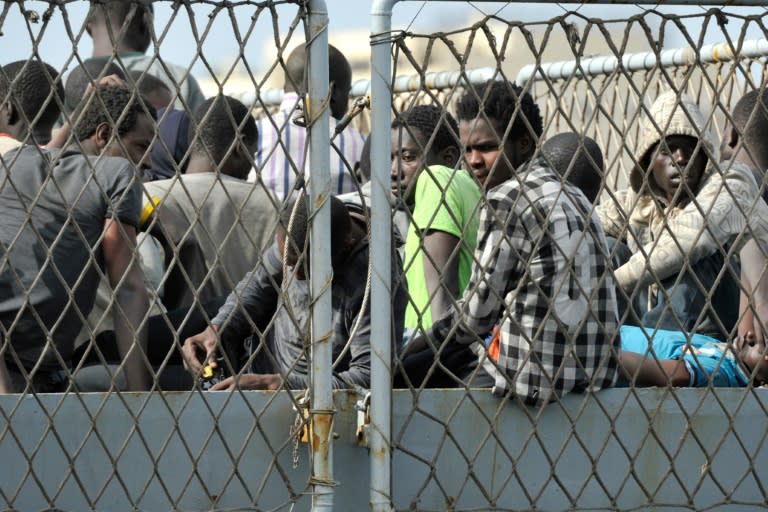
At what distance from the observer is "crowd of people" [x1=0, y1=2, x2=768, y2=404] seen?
352 centimetres

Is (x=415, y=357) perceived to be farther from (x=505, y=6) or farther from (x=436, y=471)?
(x=505, y=6)

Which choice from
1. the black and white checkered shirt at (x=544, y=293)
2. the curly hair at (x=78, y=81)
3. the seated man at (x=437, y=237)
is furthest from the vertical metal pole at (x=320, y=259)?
the curly hair at (x=78, y=81)

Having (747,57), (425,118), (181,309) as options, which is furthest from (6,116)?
(747,57)

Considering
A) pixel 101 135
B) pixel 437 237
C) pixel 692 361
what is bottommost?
pixel 692 361

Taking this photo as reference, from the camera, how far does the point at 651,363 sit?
4.23 m

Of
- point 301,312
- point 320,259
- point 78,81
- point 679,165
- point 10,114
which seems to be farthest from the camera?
point 78,81

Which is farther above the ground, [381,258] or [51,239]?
[381,258]

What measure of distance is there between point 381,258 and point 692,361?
1334 mm

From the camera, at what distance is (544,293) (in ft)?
12.6

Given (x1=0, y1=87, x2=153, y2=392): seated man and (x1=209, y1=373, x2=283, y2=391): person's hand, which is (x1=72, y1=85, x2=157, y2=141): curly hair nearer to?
(x1=0, y1=87, x2=153, y2=392): seated man

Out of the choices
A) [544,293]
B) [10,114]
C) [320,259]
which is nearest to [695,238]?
[544,293]

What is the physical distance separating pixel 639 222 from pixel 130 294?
88.3 inches

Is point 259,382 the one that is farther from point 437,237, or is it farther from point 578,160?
point 578,160

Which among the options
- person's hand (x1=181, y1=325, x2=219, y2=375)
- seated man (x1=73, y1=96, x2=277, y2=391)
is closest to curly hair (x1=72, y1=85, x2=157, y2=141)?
seated man (x1=73, y1=96, x2=277, y2=391)
